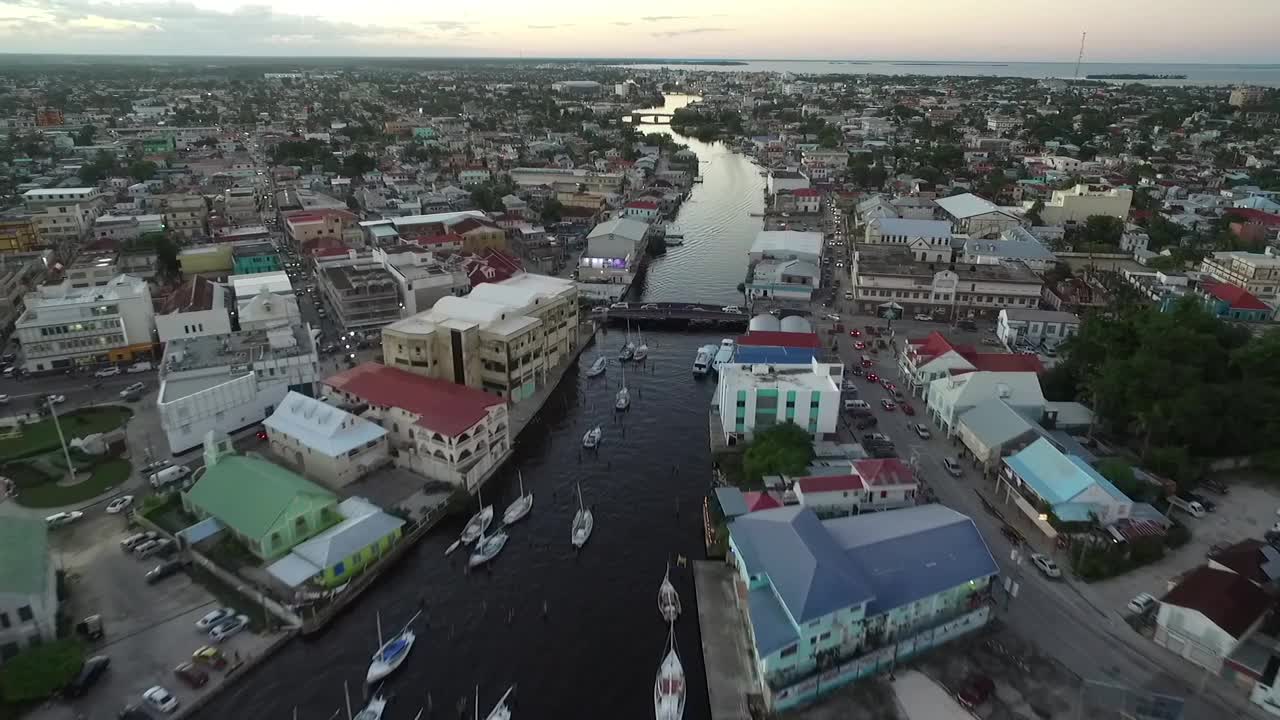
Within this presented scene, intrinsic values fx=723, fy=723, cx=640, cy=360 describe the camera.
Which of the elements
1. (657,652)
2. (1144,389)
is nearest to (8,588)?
(657,652)

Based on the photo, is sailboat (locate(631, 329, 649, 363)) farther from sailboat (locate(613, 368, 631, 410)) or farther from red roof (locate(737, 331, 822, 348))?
red roof (locate(737, 331, 822, 348))

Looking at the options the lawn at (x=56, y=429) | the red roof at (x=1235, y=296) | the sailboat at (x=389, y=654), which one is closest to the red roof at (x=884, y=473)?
the sailboat at (x=389, y=654)

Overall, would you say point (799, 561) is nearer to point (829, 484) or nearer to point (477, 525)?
point (829, 484)

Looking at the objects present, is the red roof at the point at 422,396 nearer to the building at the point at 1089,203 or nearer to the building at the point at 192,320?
the building at the point at 192,320

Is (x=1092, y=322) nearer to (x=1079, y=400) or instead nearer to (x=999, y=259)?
(x=1079, y=400)

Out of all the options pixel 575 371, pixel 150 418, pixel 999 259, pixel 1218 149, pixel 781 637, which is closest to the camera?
pixel 781 637

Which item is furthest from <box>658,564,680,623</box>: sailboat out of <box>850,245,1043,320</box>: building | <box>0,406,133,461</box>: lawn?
<box>850,245,1043,320</box>: building
